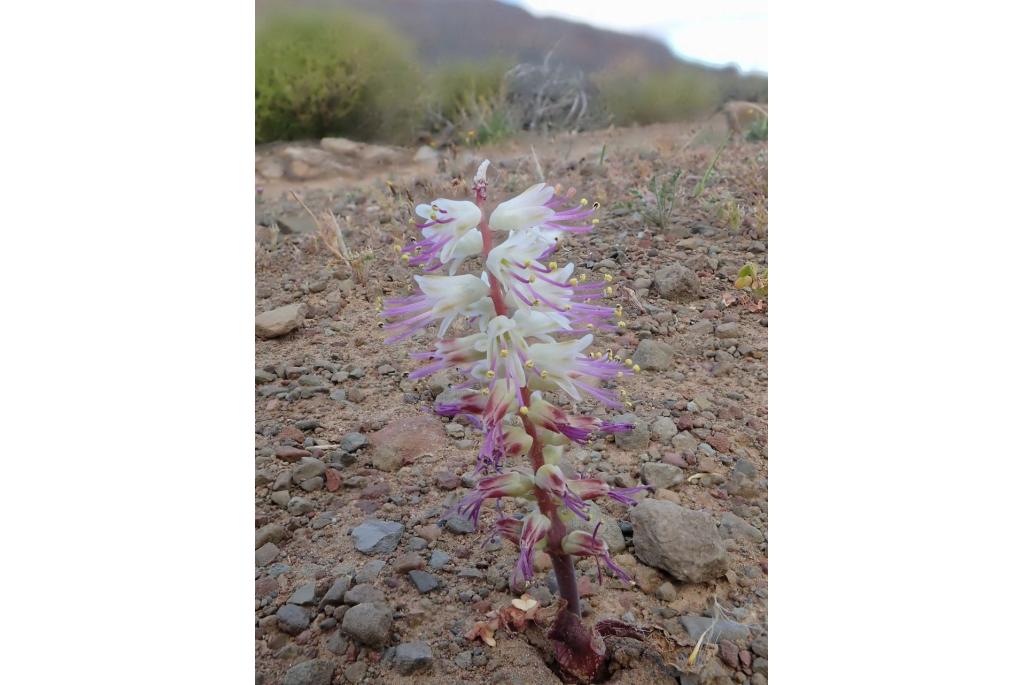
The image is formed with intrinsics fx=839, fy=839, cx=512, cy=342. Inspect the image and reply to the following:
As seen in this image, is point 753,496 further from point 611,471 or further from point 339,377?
point 339,377

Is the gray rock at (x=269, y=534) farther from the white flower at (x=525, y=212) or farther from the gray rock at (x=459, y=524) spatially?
the white flower at (x=525, y=212)

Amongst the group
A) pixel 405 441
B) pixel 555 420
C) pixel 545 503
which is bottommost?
pixel 405 441

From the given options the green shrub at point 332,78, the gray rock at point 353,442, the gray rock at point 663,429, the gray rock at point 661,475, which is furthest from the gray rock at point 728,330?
the green shrub at point 332,78

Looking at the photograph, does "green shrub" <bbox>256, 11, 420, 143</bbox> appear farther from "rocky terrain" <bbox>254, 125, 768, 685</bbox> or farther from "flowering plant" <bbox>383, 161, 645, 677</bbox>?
"flowering plant" <bbox>383, 161, 645, 677</bbox>

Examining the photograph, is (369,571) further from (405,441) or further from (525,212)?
(525,212)

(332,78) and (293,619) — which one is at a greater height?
(332,78)

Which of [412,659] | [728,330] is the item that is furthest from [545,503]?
[728,330]
